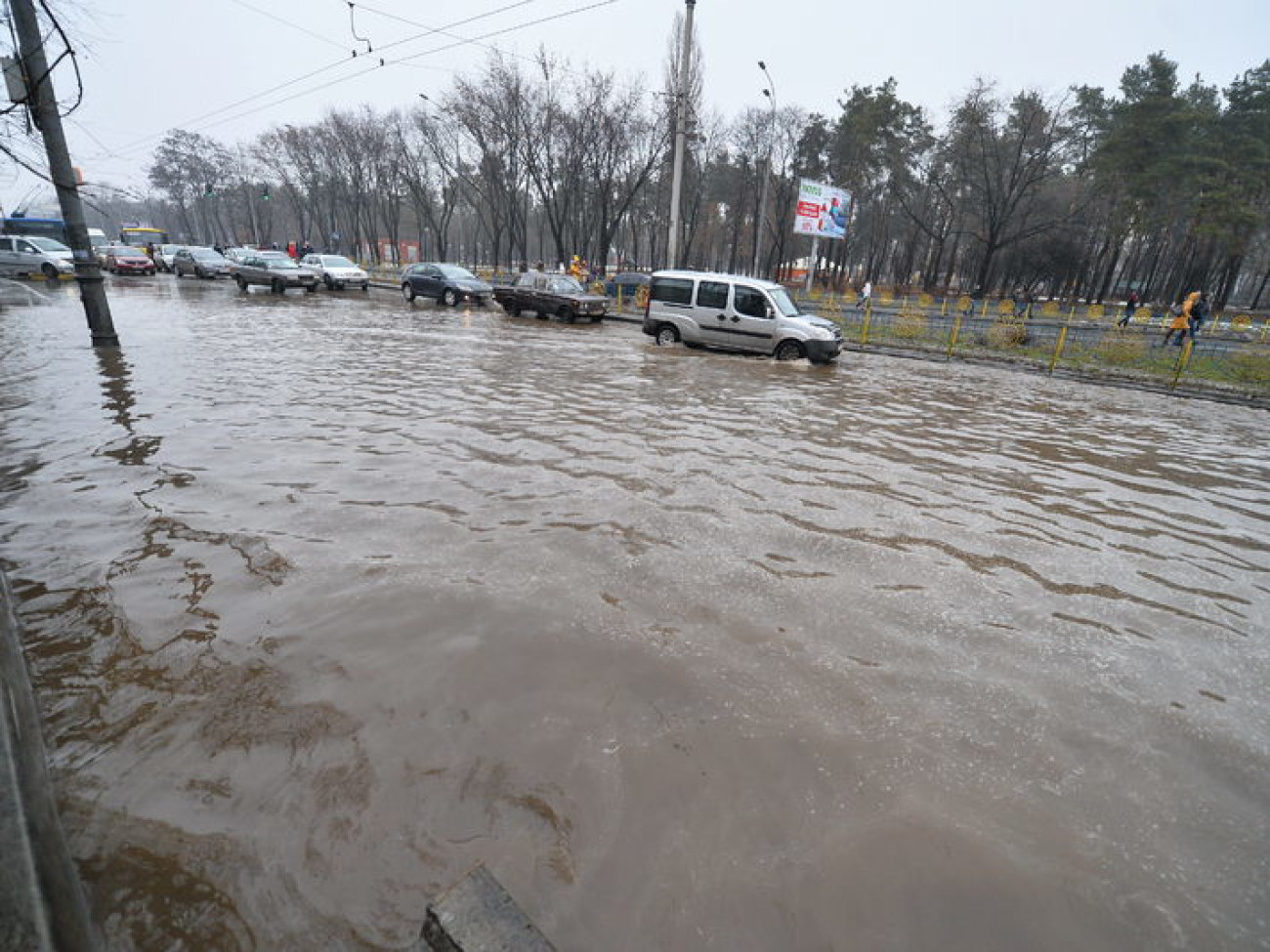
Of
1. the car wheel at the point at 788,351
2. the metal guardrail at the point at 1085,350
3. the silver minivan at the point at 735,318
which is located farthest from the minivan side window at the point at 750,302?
the metal guardrail at the point at 1085,350

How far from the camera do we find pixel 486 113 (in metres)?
33.2

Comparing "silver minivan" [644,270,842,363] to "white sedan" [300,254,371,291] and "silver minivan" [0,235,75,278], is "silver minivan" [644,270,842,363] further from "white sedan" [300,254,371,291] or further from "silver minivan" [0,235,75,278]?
"silver minivan" [0,235,75,278]

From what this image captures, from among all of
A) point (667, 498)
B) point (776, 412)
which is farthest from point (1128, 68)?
point (667, 498)

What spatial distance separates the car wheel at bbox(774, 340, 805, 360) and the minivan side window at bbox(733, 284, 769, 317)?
0.83 metres

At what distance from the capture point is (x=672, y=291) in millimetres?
15359

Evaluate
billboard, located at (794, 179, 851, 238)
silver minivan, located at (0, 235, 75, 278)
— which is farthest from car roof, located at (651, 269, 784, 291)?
silver minivan, located at (0, 235, 75, 278)

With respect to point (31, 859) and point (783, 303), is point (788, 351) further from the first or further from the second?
point (31, 859)

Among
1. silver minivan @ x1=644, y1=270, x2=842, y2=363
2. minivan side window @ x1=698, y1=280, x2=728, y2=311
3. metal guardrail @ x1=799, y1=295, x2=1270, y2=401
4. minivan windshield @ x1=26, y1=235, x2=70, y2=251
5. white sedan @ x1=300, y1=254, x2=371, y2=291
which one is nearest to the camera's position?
metal guardrail @ x1=799, y1=295, x2=1270, y2=401

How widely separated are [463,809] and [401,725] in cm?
55

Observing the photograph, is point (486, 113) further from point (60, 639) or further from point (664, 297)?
point (60, 639)

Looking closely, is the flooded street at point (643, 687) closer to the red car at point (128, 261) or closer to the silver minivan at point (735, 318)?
the silver minivan at point (735, 318)

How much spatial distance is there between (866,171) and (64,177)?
46.1m

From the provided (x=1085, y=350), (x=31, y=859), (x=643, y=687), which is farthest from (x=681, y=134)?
(x=31, y=859)

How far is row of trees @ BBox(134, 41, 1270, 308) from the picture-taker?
33.0 metres
